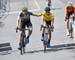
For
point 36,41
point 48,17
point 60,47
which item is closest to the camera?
point 48,17

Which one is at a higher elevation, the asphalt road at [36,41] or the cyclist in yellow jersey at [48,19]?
the cyclist in yellow jersey at [48,19]

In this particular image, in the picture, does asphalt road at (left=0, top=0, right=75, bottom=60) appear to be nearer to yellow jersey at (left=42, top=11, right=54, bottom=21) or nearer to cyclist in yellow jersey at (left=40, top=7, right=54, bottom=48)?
cyclist in yellow jersey at (left=40, top=7, right=54, bottom=48)

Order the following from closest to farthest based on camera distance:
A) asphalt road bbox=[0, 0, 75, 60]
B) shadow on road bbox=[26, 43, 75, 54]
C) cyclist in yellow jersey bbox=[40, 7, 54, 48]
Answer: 1. asphalt road bbox=[0, 0, 75, 60]
2. cyclist in yellow jersey bbox=[40, 7, 54, 48]
3. shadow on road bbox=[26, 43, 75, 54]

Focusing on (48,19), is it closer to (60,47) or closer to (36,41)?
(60,47)

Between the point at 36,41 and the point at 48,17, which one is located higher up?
the point at 48,17

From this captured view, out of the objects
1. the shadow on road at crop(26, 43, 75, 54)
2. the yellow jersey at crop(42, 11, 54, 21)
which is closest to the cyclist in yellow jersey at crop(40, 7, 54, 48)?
the yellow jersey at crop(42, 11, 54, 21)

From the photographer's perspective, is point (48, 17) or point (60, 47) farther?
point (60, 47)

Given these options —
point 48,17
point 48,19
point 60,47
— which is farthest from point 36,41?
point 48,17

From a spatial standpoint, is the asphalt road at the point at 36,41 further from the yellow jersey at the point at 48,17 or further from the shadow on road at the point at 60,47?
the yellow jersey at the point at 48,17

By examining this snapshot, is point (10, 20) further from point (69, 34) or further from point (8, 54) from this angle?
point (8, 54)

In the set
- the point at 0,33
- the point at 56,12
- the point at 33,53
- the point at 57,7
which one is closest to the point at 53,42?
the point at 33,53

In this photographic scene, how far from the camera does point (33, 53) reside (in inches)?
690

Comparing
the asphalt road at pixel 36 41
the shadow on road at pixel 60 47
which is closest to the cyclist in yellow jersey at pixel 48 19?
the shadow on road at pixel 60 47

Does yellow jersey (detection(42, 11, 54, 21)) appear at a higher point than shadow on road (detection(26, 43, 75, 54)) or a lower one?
higher
